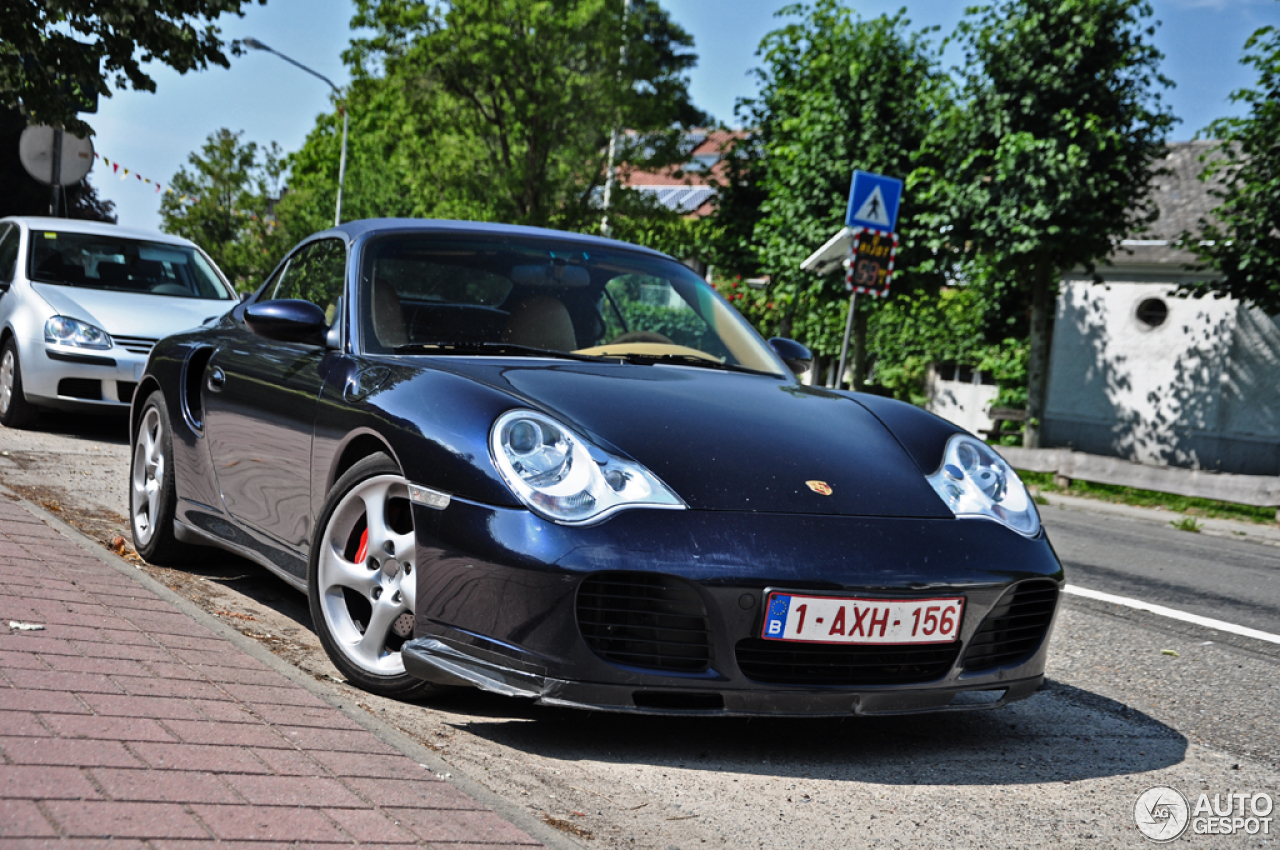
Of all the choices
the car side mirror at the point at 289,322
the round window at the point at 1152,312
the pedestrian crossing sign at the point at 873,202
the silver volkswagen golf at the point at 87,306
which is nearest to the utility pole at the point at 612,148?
the round window at the point at 1152,312

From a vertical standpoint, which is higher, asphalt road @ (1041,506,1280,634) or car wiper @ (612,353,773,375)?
car wiper @ (612,353,773,375)

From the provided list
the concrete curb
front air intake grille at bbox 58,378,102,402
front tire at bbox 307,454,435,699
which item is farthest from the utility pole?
front tire at bbox 307,454,435,699

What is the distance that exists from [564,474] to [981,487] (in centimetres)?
121

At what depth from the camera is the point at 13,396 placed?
30.8ft

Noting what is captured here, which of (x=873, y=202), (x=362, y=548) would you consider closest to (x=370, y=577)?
(x=362, y=548)

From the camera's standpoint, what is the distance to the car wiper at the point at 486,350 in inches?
153

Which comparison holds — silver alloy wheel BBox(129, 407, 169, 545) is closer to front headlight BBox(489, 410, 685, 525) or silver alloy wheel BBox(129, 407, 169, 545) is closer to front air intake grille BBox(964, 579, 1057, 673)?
front headlight BBox(489, 410, 685, 525)

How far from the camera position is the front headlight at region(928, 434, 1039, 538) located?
3455mm

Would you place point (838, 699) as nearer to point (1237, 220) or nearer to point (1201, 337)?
point (1237, 220)

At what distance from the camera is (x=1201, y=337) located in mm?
19672

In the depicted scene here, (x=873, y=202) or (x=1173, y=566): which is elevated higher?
(x=873, y=202)

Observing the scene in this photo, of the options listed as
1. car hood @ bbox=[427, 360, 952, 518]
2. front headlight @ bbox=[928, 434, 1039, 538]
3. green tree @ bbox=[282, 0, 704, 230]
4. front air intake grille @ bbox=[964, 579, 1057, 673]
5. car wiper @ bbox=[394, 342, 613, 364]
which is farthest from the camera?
green tree @ bbox=[282, 0, 704, 230]

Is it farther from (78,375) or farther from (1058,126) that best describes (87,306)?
(1058,126)

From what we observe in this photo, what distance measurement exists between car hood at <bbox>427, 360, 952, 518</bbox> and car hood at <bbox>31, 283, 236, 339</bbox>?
20.8ft
